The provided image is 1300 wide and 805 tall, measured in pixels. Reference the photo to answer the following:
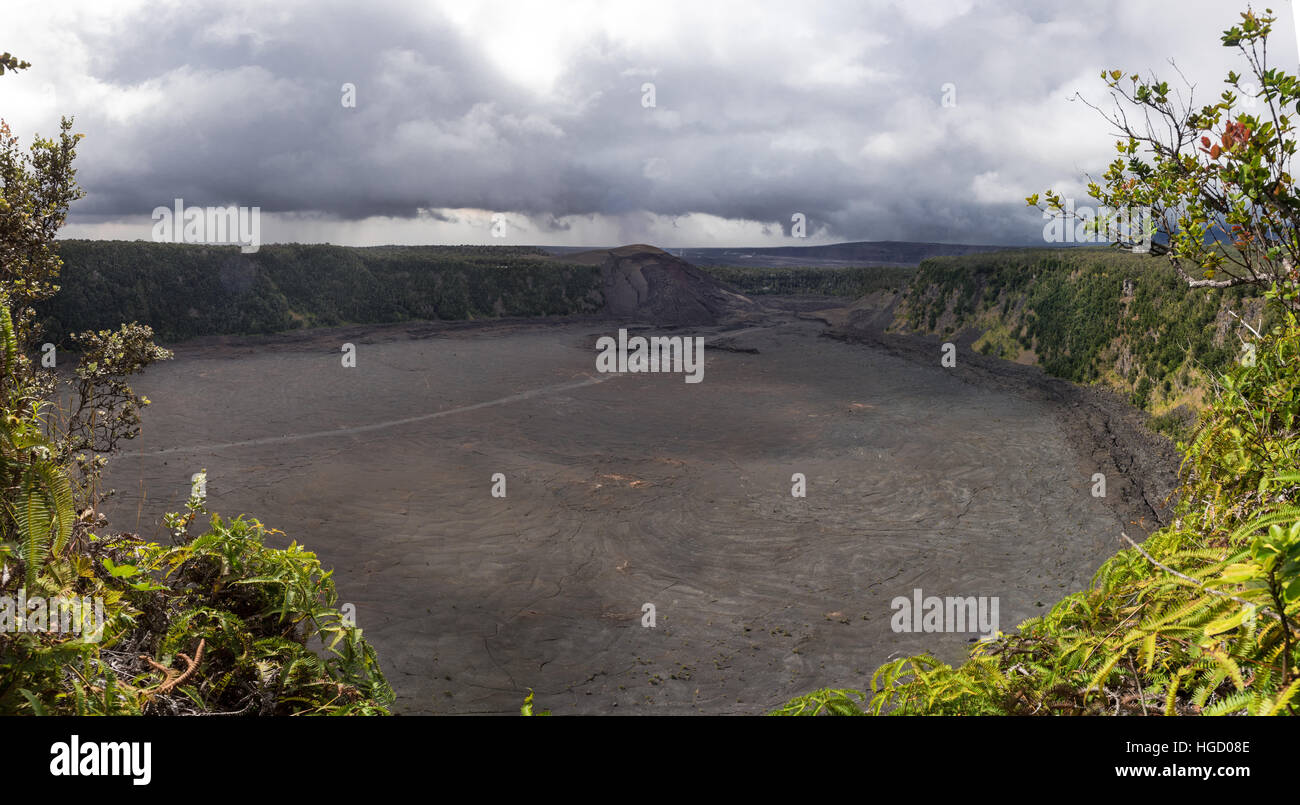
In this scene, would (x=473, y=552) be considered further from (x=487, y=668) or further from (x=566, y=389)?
(x=566, y=389)

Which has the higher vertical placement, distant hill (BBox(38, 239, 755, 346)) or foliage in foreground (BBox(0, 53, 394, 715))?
distant hill (BBox(38, 239, 755, 346))

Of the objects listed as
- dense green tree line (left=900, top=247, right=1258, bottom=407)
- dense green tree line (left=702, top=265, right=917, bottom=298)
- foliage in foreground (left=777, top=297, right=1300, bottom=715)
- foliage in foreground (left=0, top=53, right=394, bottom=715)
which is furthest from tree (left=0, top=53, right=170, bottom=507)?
dense green tree line (left=702, top=265, right=917, bottom=298)

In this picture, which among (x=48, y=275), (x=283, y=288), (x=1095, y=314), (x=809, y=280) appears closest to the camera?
(x=48, y=275)

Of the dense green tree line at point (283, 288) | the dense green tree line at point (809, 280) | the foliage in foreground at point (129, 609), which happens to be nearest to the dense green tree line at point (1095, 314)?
the foliage in foreground at point (129, 609)

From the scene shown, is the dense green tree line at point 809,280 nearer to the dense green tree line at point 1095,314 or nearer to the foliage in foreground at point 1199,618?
the dense green tree line at point 1095,314

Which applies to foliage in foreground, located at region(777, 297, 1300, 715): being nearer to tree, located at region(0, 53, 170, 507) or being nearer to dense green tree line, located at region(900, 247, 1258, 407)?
tree, located at region(0, 53, 170, 507)

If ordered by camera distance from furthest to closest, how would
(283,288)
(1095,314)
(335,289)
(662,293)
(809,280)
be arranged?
(809,280), (662,293), (335,289), (283,288), (1095,314)

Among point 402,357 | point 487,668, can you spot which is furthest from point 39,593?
point 402,357

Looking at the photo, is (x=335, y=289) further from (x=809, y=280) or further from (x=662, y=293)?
(x=809, y=280)

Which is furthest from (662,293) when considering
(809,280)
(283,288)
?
(809,280)

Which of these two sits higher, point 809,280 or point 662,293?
point 809,280
